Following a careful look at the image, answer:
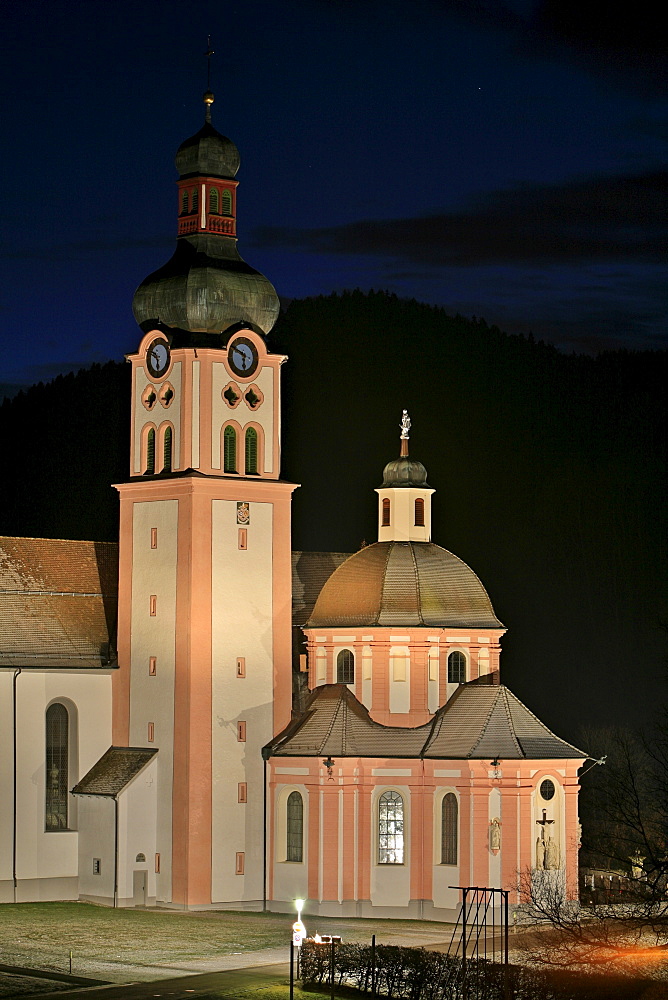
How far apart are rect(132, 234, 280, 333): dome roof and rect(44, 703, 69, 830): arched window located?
1330 centimetres

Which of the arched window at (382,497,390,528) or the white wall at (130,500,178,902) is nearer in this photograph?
the white wall at (130,500,178,902)

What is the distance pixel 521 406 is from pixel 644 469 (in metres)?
14.9

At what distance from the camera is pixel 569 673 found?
527 feet

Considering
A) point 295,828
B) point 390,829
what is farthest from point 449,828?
point 295,828

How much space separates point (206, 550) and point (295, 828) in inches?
365

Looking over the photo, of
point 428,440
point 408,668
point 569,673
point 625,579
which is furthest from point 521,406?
point 408,668

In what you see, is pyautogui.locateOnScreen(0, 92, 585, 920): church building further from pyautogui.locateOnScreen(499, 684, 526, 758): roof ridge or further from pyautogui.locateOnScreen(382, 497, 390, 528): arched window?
pyautogui.locateOnScreen(382, 497, 390, 528): arched window

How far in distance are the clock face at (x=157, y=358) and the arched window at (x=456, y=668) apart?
43.9 feet

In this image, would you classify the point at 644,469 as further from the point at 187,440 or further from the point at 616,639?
the point at 187,440

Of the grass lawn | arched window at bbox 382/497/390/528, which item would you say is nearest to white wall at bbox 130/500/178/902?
the grass lawn

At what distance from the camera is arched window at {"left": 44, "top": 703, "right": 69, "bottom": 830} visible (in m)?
67.5

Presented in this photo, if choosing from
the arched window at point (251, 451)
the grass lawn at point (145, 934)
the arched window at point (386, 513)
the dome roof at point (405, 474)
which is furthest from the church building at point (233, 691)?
the grass lawn at point (145, 934)

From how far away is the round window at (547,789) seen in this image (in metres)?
63.8

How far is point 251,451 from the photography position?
2702 inches
